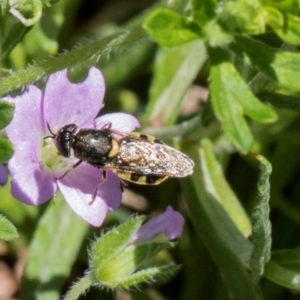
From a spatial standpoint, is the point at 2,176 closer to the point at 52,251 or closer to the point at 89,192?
the point at 89,192

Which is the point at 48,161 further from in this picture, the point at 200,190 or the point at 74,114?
the point at 200,190

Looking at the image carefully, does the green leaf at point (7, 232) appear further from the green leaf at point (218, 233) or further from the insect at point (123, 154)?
the green leaf at point (218, 233)

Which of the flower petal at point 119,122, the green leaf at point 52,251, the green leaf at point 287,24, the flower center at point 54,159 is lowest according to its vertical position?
the green leaf at point 52,251

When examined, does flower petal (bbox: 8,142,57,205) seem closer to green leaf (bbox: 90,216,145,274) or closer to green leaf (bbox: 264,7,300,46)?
green leaf (bbox: 90,216,145,274)

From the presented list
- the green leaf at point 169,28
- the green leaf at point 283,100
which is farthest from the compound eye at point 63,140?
the green leaf at point 283,100

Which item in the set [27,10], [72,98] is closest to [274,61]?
[72,98]

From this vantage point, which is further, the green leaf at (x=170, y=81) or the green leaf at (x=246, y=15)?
the green leaf at (x=170, y=81)
